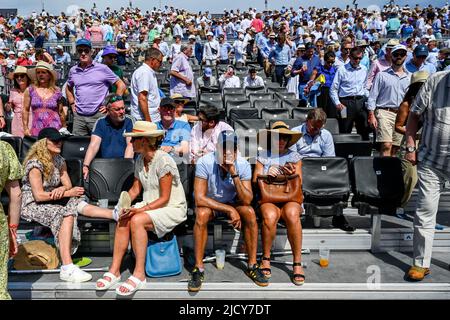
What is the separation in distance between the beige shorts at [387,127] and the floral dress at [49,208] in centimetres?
379

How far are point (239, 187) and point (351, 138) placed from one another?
7.93 ft

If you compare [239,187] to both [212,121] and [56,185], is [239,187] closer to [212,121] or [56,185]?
[212,121]

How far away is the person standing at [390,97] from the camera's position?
6.11 metres

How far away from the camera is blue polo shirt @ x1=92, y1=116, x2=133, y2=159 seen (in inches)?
210

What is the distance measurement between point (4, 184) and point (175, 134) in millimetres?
2636

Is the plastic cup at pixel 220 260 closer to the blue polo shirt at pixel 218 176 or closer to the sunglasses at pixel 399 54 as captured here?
the blue polo shirt at pixel 218 176

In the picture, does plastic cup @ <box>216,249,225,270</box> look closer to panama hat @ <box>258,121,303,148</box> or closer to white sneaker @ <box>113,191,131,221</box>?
white sneaker @ <box>113,191,131,221</box>

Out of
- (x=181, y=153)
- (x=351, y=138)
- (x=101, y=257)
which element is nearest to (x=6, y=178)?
(x=101, y=257)

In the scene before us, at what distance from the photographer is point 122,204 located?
4293 mm

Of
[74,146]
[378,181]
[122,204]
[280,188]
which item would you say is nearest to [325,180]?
[378,181]

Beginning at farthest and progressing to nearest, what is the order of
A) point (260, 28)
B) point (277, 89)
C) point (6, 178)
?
point (260, 28) → point (277, 89) → point (6, 178)

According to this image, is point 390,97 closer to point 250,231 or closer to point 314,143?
point 314,143

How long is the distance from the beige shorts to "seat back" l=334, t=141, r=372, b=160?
270 mm

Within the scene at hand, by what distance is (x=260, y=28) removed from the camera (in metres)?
17.9
